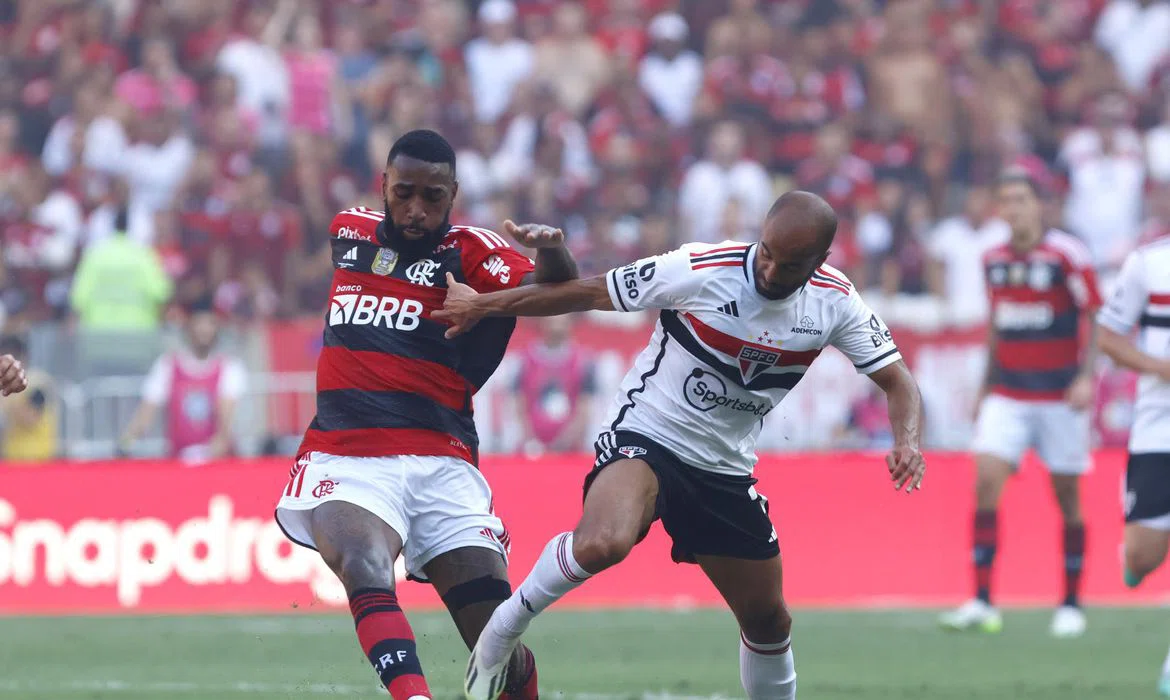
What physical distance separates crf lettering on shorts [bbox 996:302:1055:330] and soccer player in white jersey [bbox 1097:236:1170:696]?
2.80 m

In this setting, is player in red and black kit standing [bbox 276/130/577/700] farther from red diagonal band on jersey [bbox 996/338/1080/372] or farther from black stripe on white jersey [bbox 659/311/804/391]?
red diagonal band on jersey [bbox 996/338/1080/372]

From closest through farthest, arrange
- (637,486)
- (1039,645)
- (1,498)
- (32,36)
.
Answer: (637,486) < (1039,645) < (1,498) < (32,36)

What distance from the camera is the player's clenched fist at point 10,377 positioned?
23.8 feet

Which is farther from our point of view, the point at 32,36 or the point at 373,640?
the point at 32,36

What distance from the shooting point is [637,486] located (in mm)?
7434

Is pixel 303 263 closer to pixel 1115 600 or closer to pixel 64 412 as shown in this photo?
pixel 64 412

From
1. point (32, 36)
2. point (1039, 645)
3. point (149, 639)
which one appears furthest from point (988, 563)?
point (32, 36)

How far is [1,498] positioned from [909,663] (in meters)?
7.43

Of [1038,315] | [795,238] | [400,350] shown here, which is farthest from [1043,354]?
[400,350]

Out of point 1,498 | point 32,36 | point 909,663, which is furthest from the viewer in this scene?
point 32,36

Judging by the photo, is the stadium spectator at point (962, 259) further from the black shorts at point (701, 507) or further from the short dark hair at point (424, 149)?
the short dark hair at point (424, 149)

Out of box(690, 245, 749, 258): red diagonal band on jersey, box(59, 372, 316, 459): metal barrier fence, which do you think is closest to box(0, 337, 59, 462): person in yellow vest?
box(59, 372, 316, 459): metal barrier fence

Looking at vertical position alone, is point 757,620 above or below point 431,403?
below

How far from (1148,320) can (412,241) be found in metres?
4.88
